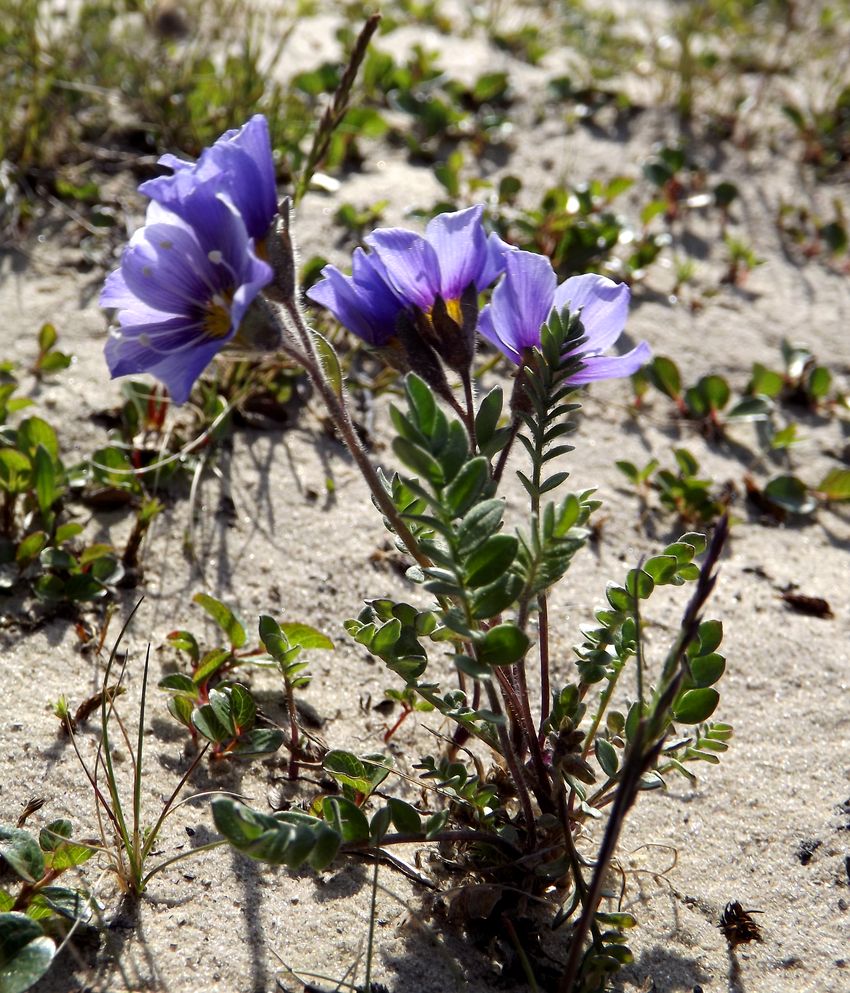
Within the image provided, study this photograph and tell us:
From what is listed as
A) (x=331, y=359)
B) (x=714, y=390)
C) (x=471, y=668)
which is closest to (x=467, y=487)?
Result: (x=471, y=668)

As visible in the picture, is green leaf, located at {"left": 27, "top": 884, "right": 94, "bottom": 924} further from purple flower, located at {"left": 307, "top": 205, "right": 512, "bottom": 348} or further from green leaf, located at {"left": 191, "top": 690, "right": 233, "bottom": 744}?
purple flower, located at {"left": 307, "top": 205, "right": 512, "bottom": 348}

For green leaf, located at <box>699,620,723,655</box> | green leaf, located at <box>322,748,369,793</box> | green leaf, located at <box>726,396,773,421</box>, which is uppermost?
green leaf, located at <box>699,620,723,655</box>

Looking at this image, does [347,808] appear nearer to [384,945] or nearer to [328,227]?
[384,945]

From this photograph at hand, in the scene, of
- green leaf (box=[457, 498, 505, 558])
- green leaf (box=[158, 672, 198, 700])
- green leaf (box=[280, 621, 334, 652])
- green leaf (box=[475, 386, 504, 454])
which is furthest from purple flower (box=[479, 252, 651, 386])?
green leaf (box=[158, 672, 198, 700])

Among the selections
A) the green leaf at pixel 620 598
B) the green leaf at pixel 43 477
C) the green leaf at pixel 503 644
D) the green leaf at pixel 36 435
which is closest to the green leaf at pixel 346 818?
the green leaf at pixel 503 644

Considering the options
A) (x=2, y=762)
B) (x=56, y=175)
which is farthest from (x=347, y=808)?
(x=56, y=175)

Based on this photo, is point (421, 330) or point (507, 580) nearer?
point (507, 580)

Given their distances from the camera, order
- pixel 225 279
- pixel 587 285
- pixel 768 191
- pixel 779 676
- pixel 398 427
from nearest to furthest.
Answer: pixel 398 427
pixel 225 279
pixel 587 285
pixel 779 676
pixel 768 191
